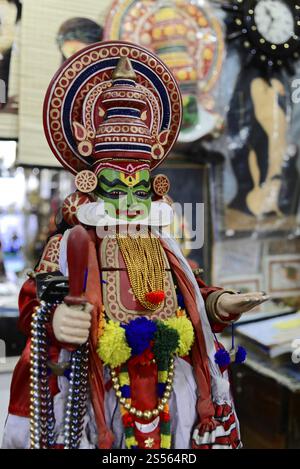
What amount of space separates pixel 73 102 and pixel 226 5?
4.08 feet

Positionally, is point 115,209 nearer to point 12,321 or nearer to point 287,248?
point 12,321

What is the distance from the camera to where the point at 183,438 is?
42.7 inches

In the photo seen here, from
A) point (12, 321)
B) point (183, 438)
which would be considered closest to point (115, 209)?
point (183, 438)

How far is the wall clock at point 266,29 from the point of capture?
2.07 m

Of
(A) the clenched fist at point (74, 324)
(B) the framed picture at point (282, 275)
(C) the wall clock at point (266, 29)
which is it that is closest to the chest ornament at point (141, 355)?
(A) the clenched fist at point (74, 324)

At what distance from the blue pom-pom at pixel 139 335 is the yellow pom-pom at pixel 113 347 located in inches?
0.5

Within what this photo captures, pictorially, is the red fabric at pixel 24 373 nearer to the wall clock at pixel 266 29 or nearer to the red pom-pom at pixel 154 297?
the red pom-pom at pixel 154 297

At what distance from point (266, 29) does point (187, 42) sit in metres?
0.39

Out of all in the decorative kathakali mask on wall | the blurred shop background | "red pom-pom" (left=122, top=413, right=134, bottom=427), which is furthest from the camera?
the decorative kathakali mask on wall

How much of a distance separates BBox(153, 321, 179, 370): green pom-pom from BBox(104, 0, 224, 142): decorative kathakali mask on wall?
114 centimetres

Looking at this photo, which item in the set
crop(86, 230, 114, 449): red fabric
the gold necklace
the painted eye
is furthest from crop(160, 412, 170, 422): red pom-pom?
the painted eye

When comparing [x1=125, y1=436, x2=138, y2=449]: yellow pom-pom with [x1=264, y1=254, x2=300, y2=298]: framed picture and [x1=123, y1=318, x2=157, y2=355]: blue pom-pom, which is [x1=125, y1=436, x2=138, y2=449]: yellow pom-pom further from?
[x1=264, y1=254, x2=300, y2=298]: framed picture

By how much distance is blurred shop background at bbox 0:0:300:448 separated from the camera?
1.75m

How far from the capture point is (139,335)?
1.00m
